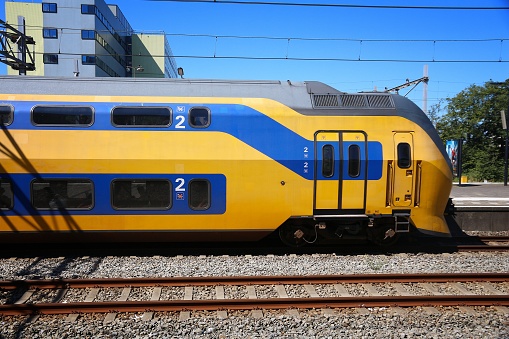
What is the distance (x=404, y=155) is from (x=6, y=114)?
8.52 m

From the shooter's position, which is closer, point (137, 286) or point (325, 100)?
point (137, 286)

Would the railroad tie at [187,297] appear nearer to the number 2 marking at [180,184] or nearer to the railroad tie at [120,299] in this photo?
the railroad tie at [120,299]

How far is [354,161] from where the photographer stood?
8.73 meters

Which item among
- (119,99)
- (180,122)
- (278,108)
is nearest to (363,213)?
(278,108)

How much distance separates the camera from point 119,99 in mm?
8492

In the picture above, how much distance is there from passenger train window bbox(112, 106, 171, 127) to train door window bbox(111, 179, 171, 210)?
120 centimetres

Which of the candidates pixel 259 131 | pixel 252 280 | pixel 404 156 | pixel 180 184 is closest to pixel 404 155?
pixel 404 156

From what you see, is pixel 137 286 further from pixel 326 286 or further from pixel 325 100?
pixel 325 100

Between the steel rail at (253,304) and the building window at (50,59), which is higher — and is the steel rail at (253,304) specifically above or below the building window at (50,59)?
below

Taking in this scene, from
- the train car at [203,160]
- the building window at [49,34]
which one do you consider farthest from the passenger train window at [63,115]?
the building window at [49,34]

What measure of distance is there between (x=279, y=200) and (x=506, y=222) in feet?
28.6

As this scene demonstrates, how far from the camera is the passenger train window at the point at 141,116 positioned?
8.43 metres

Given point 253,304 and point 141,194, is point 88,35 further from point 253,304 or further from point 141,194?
point 253,304

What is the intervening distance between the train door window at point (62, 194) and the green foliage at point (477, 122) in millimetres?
32899
